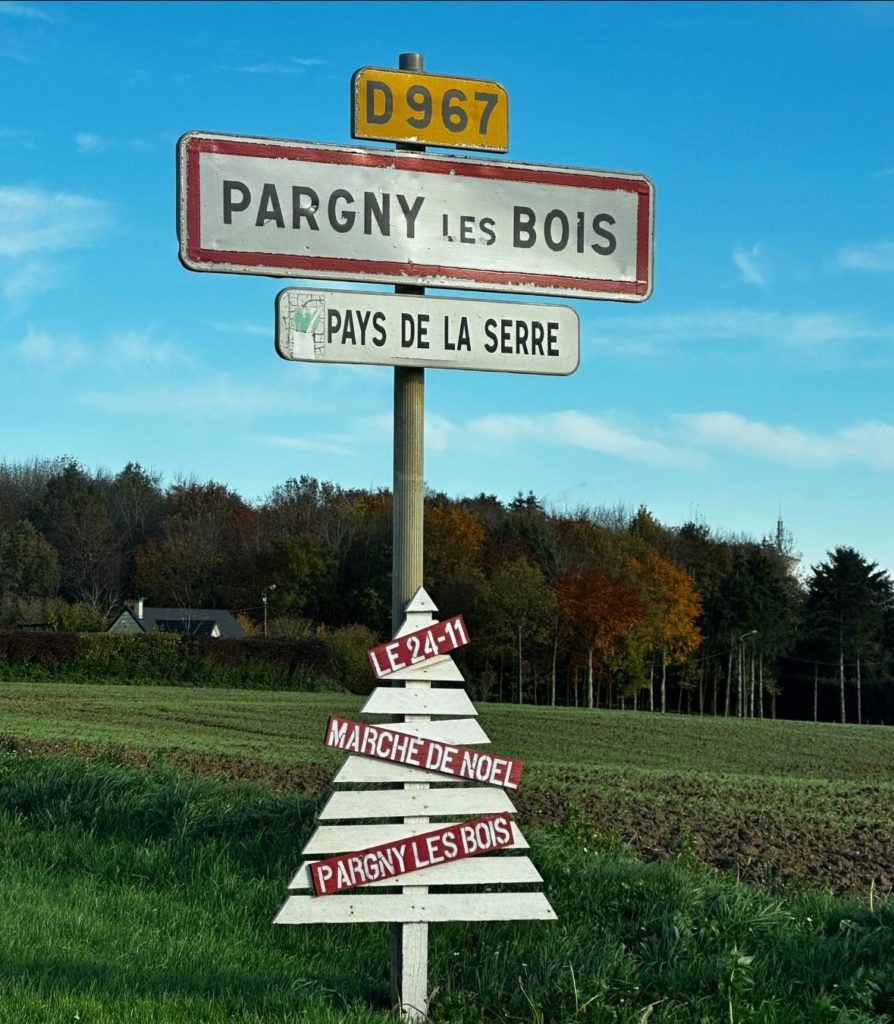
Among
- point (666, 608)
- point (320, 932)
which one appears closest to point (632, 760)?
point (320, 932)

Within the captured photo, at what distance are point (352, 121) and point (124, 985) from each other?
3.69 m

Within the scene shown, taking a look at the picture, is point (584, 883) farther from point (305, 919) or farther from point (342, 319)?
point (342, 319)

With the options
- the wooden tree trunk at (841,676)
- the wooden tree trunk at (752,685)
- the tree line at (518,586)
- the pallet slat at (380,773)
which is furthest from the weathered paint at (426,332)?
the wooden tree trunk at (752,685)

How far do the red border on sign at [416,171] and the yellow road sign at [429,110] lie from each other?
100mm

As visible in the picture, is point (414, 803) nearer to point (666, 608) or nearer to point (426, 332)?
point (426, 332)

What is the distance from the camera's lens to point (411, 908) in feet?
15.4

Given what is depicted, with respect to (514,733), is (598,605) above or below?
above

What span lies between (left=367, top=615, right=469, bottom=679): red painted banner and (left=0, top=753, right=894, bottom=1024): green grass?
1.32 m

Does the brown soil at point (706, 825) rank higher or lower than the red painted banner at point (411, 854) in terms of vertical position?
lower

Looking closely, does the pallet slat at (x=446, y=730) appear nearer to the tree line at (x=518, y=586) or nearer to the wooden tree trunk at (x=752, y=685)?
the tree line at (x=518, y=586)

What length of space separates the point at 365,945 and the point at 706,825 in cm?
795

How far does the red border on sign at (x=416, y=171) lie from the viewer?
4895 millimetres

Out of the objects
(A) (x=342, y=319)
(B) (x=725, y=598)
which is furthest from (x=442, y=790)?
(B) (x=725, y=598)

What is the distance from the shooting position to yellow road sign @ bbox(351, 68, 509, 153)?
507 centimetres
